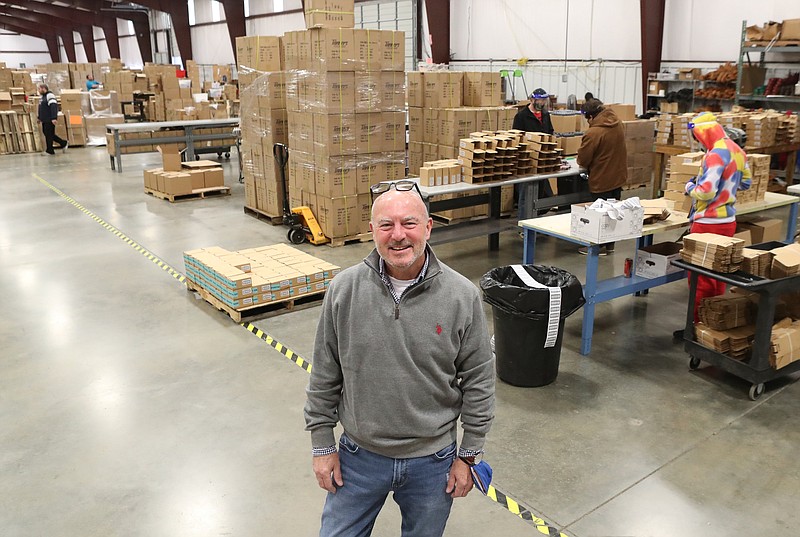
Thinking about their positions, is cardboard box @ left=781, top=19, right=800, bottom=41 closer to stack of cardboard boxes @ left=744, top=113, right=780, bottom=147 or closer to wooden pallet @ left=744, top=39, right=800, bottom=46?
wooden pallet @ left=744, top=39, right=800, bottom=46

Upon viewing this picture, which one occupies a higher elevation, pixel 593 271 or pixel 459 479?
pixel 459 479

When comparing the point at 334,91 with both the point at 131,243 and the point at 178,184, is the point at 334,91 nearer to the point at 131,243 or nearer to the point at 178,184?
the point at 131,243

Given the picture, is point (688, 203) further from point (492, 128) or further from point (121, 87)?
point (121, 87)

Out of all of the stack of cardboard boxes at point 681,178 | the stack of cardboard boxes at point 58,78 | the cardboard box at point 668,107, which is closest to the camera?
the stack of cardboard boxes at point 681,178

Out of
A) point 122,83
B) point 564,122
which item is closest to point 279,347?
point 564,122

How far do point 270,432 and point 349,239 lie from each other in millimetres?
4907

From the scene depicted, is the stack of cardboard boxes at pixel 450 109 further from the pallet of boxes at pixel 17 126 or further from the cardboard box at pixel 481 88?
the pallet of boxes at pixel 17 126

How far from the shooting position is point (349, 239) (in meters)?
9.22

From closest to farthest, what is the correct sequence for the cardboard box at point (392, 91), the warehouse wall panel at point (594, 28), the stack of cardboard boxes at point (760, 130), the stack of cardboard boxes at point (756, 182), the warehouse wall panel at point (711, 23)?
the stack of cardboard boxes at point (756, 182), the cardboard box at point (392, 91), the stack of cardboard boxes at point (760, 130), the warehouse wall panel at point (711, 23), the warehouse wall panel at point (594, 28)

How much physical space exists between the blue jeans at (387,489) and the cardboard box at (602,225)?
11.3ft

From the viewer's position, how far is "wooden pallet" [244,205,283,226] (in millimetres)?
10484

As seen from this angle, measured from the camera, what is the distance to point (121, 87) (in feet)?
74.0

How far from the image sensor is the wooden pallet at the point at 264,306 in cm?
658

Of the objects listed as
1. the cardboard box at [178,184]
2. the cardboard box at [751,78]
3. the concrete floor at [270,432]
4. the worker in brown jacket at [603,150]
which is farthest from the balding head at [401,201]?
the cardboard box at [751,78]
